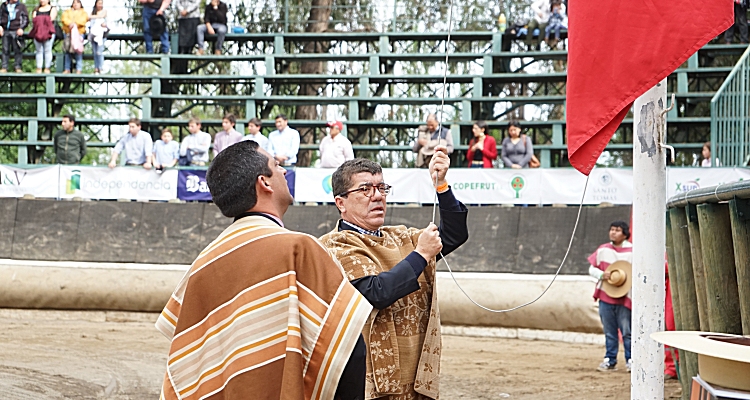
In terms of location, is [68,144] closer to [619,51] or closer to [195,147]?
[195,147]

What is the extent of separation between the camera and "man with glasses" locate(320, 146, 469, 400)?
3867mm

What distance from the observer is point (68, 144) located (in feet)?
57.7

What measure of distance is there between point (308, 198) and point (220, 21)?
891 cm

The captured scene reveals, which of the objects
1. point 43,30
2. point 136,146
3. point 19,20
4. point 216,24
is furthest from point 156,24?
point 136,146

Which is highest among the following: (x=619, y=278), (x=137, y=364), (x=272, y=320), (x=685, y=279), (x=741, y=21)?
(x=741, y=21)

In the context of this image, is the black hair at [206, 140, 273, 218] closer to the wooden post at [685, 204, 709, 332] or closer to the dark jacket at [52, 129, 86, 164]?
the wooden post at [685, 204, 709, 332]

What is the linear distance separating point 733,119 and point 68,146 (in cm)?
1159

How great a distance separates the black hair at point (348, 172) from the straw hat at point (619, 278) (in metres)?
6.17

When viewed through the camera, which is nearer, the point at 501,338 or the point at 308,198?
the point at 501,338

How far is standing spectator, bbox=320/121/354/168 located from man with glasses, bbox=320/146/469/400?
1181cm

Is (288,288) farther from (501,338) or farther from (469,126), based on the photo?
(469,126)

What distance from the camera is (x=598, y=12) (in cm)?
461

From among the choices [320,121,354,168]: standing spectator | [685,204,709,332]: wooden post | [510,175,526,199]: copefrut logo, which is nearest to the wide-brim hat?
[685,204,709,332]: wooden post

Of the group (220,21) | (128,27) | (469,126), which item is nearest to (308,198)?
(469,126)
